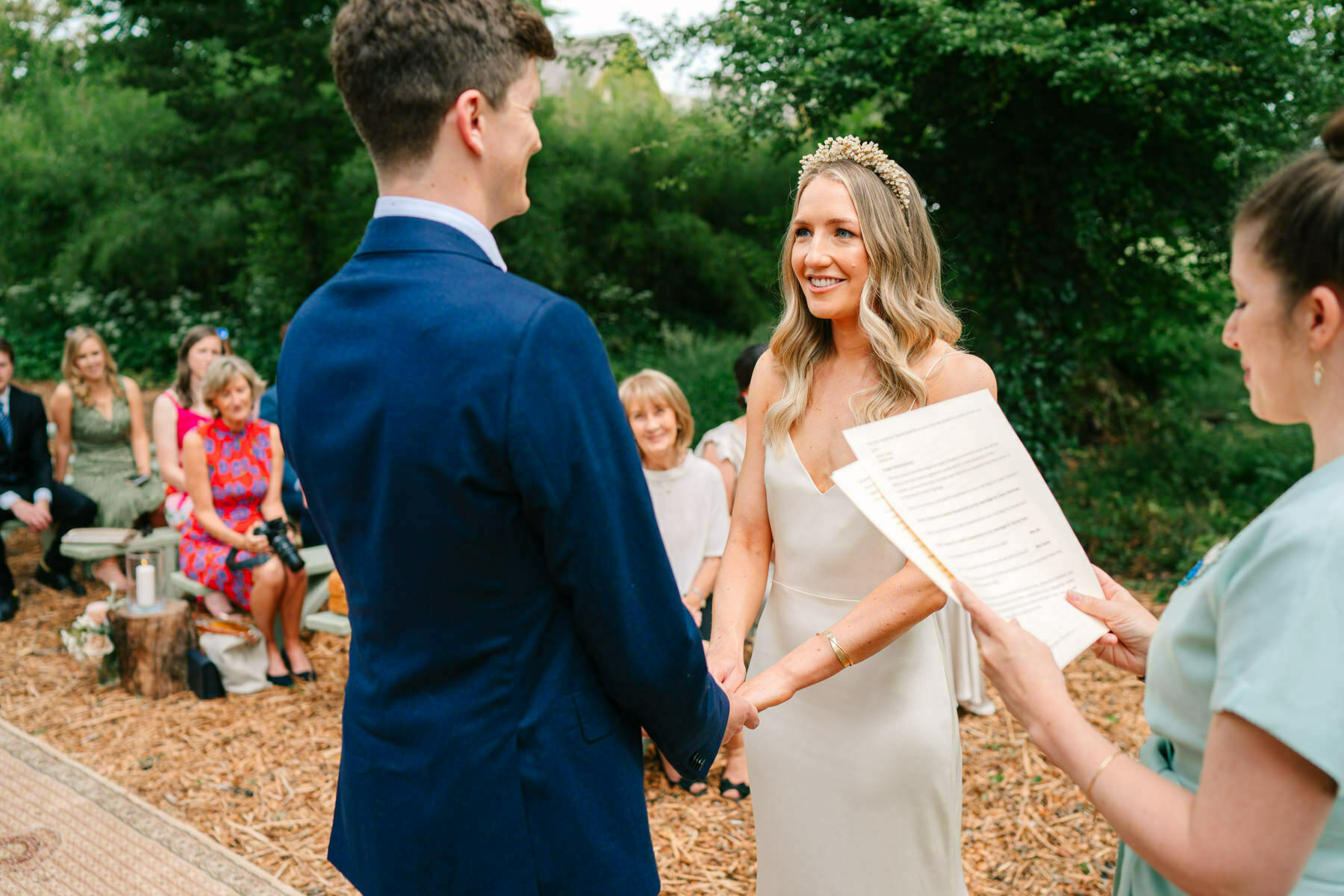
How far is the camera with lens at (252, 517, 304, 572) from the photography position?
518 cm

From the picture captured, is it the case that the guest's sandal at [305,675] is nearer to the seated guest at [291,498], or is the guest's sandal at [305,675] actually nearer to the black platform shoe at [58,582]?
the seated guest at [291,498]

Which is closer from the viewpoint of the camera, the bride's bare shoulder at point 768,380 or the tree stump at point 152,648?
the bride's bare shoulder at point 768,380

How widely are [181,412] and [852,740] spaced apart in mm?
5106

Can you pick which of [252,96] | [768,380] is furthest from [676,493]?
[252,96]

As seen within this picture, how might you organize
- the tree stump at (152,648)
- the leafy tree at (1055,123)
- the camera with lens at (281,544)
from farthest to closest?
the leafy tree at (1055,123) → the camera with lens at (281,544) → the tree stump at (152,648)

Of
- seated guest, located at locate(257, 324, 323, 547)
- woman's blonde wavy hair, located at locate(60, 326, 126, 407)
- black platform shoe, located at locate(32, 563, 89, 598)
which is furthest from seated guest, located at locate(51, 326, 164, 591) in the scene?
seated guest, located at locate(257, 324, 323, 547)

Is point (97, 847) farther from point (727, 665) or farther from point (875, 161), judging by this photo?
point (875, 161)

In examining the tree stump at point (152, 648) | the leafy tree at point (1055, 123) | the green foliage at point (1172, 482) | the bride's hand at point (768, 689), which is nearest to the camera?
the bride's hand at point (768, 689)

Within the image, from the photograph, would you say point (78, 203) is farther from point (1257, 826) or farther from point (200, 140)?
point (1257, 826)

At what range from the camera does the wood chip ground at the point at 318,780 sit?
3477mm

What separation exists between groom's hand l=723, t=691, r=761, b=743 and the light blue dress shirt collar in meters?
0.93

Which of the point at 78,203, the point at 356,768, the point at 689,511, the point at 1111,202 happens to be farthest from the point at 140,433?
the point at 78,203

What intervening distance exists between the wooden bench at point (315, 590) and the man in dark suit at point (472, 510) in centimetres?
379

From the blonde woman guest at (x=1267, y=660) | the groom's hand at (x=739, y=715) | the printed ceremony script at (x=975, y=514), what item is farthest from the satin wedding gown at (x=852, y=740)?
the blonde woman guest at (x=1267, y=660)
